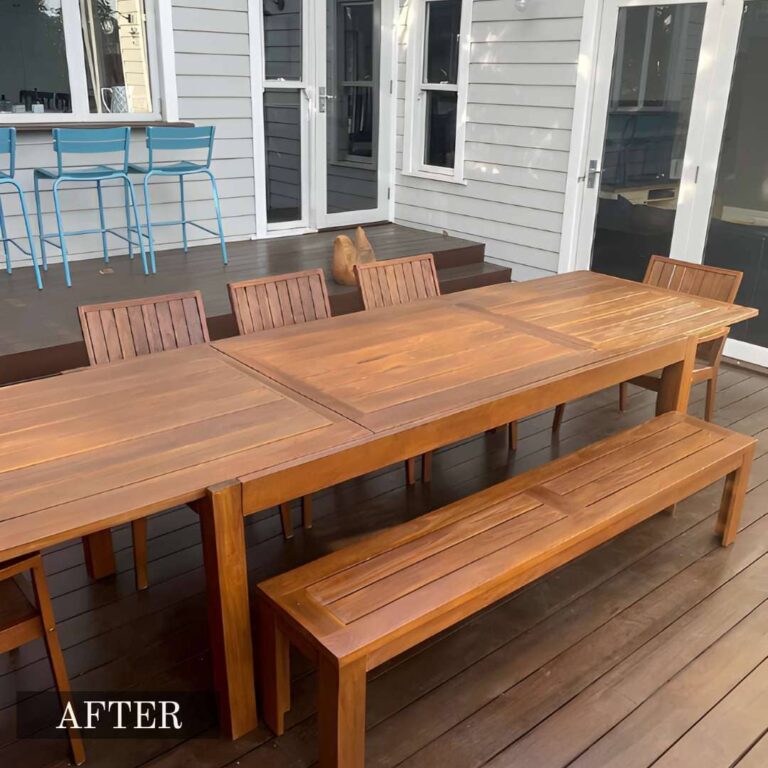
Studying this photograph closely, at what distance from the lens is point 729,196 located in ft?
14.6

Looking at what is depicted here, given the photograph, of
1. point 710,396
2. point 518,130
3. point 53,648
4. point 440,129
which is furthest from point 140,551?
point 440,129

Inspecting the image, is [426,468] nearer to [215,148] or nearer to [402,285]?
[402,285]

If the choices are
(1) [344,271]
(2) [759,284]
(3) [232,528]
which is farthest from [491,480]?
(2) [759,284]

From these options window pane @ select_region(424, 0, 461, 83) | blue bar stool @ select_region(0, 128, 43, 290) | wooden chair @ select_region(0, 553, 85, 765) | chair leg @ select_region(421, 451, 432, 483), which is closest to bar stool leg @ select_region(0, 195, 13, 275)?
blue bar stool @ select_region(0, 128, 43, 290)

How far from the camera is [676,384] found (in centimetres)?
291

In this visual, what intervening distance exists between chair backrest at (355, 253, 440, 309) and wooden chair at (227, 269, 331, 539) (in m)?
0.20

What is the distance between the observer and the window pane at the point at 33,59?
4.84 meters

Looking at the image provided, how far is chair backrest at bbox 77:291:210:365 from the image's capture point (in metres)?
2.44

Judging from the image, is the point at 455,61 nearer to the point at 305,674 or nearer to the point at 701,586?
the point at 701,586

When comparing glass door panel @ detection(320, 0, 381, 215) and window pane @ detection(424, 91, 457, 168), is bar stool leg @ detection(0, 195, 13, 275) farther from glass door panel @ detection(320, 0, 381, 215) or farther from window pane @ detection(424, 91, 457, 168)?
window pane @ detection(424, 91, 457, 168)

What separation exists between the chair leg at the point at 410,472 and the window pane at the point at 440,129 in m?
3.72

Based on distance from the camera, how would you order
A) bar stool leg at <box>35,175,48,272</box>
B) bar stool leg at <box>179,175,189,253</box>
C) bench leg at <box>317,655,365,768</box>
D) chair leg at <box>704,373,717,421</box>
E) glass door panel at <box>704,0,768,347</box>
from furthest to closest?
bar stool leg at <box>179,175,189,253</box> → bar stool leg at <box>35,175,48,272</box> → glass door panel at <box>704,0,768,347</box> → chair leg at <box>704,373,717,421</box> → bench leg at <box>317,655,365,768</box>

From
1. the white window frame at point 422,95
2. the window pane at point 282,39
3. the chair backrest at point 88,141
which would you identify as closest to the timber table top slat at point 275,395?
the chair backrest at point 88,141

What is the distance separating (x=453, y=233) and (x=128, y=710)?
489 centimetres
